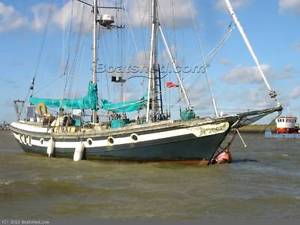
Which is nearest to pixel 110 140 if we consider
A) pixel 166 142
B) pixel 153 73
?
pixel 166 142

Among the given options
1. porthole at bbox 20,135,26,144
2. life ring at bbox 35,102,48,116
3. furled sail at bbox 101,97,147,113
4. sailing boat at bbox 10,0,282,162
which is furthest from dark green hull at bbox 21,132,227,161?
porthole at bbox 20,135,26,144

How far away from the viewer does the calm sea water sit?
16562 millimetres

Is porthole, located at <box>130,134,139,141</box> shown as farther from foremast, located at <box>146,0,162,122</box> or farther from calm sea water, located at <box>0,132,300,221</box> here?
foremast, located at <box>146,0,162,122</box>

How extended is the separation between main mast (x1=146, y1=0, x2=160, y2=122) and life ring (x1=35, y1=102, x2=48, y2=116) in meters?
13.5

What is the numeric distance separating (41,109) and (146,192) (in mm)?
25359

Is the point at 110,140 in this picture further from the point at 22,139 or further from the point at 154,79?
the point at 22,139

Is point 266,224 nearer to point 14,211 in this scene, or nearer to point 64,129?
point 14,211

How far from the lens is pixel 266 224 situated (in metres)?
13.6

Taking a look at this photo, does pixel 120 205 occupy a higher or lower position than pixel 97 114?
lower

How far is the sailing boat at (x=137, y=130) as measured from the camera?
30.0 m

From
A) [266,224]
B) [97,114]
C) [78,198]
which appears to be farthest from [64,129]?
[266,224]

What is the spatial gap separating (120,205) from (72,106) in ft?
80.6

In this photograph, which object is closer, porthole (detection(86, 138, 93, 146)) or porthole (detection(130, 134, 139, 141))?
porthole (detection(130, 134, 139, 141))

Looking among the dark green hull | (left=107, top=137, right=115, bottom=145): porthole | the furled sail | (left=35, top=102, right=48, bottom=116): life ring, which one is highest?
(left=35, top=102, right=48, bottom=116): life ring
